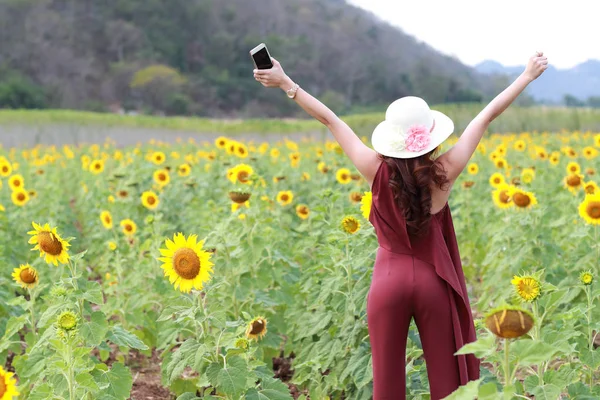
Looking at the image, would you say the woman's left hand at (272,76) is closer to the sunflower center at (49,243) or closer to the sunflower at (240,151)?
the sunflower center at (49,243)

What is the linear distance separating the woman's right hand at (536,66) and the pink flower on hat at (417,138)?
49 cm

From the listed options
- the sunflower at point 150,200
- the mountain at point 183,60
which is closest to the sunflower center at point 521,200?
the sunflower at point 150,200

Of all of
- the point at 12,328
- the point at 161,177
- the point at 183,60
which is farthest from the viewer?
the point at 183,60

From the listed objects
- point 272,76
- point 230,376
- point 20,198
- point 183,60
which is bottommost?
point 230,376

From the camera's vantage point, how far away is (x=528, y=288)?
7.84 ft

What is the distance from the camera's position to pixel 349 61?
2793 inches

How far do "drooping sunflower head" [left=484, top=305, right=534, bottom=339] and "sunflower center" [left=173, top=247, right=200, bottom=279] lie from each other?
127cm

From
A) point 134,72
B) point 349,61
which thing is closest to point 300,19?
point 349,61

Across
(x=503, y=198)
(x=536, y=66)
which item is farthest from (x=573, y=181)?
(x=536, y=66)

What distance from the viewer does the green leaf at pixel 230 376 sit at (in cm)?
261

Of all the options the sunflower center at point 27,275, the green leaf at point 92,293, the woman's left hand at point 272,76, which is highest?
the woman's left hand at point 272,76

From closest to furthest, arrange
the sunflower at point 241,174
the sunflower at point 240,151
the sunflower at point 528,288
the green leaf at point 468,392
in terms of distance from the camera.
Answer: the green leaf at point 468,392 < the sunflower at point 528,288 < the sunflower at point 241,174 < the sunflower at point 240,151

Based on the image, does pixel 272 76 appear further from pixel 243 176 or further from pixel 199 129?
pixel 199 129

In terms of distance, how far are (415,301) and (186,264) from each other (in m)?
0.84
